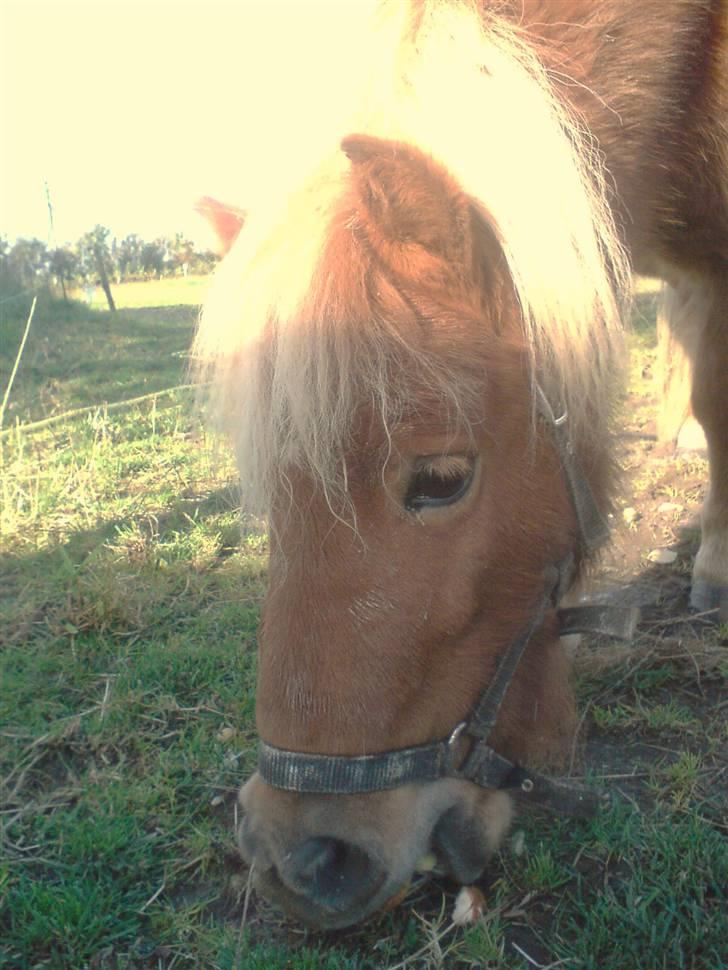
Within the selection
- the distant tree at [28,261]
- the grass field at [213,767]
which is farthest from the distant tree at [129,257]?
the grass field at [213,767]

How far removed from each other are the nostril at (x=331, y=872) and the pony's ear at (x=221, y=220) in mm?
1500

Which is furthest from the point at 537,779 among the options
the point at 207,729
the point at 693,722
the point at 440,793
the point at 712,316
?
the point at 712,316

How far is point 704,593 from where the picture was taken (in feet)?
9.36

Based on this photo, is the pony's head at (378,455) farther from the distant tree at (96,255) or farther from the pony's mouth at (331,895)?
the distant tree at (96,255)

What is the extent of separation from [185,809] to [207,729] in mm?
361

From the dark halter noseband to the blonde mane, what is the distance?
237mm

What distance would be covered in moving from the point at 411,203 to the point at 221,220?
0.72 metres

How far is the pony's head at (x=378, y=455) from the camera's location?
4.72ft

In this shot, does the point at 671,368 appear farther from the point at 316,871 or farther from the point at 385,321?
the point at 316,871

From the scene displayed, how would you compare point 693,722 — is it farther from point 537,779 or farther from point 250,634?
point 250,634

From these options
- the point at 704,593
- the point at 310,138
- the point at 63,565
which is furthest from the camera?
the point at 63,565

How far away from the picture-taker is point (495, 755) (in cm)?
169

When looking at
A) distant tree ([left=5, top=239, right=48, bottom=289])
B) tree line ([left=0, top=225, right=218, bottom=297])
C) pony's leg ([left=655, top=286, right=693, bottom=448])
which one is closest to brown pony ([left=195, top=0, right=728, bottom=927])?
pony's leg ([left=655, top=286, right=693, bottom=448])

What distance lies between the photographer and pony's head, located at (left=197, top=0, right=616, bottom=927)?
1439 millimetres
